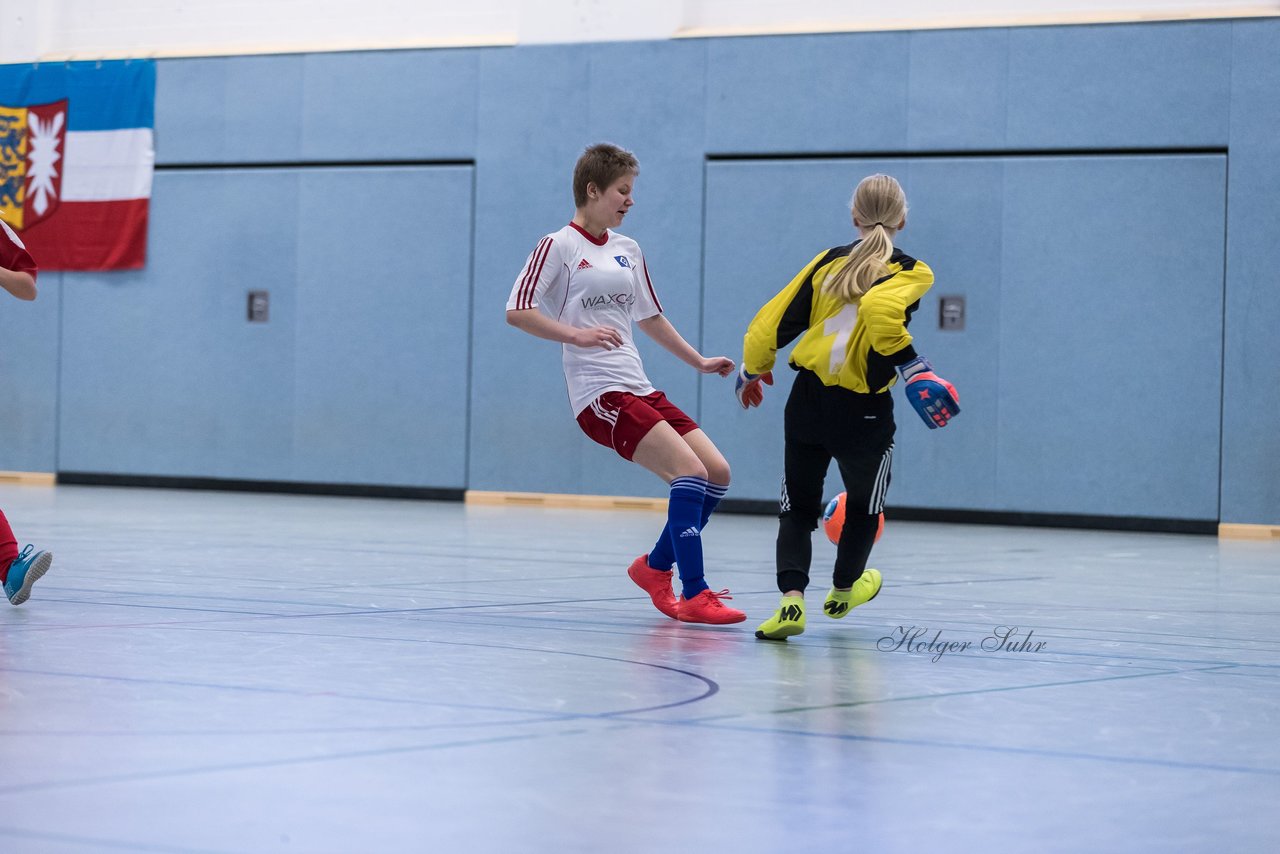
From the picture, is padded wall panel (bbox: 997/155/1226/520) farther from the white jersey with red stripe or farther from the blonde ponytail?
the blonde ponytail

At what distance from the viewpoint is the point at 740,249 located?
13672 mm

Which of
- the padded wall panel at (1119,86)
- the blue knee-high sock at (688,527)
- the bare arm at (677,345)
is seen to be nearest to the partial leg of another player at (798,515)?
the blue knee-high sock at (688,527)

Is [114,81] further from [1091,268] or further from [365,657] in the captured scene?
[365,657]

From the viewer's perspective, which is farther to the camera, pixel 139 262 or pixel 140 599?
pixel 139 262

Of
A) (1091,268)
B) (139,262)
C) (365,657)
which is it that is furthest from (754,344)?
(139,262)

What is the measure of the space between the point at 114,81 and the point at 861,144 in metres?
7.12

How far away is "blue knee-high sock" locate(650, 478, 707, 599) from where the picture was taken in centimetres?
548

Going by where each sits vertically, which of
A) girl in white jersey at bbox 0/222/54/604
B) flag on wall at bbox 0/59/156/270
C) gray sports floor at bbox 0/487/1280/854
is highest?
flag on wall at bbox 0/59/156/270

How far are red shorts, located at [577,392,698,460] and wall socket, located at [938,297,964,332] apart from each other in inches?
307

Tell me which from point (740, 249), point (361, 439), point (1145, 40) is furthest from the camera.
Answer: point (361, 439)

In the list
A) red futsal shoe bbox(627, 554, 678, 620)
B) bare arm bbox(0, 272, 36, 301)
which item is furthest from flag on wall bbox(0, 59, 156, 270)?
red futsal shoe bbox(627, 554, 678, 620)

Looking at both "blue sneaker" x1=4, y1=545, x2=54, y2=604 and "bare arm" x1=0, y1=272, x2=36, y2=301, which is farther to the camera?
"bare arm" x1=0, y1=272, x2=36, y2=301

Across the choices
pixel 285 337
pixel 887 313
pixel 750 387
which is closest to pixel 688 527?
pixel 750 387

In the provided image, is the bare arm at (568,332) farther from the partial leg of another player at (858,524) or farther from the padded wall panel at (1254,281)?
the padded wall panel at (1254,281)
